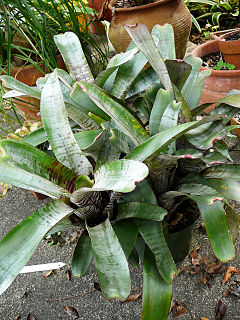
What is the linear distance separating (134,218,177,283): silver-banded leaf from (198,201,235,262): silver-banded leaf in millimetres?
125

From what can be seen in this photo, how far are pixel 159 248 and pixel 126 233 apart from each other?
10 cm

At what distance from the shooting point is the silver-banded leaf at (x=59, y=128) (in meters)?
0.82

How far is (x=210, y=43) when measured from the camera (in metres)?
1.89

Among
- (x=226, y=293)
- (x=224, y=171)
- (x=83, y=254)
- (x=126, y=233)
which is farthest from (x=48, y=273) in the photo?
(x=224, y=171)

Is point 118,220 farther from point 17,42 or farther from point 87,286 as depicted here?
point 17,42

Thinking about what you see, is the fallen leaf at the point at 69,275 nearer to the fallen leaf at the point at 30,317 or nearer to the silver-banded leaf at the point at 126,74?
the fallen leaf at the point at 30,317

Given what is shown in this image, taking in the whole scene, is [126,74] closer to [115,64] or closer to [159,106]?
[115,64]

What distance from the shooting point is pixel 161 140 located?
708mm

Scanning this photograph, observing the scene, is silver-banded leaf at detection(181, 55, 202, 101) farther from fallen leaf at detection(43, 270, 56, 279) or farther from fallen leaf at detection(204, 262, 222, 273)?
fallen leaf at detection(43, 270, 56, 279)

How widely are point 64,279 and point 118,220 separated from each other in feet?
1.87

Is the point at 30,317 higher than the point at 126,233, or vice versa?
the point at 126,233

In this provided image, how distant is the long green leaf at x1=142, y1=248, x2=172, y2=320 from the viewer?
2.78ft

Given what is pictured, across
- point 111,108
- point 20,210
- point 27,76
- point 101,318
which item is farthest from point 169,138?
point 27,76

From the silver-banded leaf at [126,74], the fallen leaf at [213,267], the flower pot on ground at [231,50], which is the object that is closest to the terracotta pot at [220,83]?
the flower pot on ground at [231,50]
